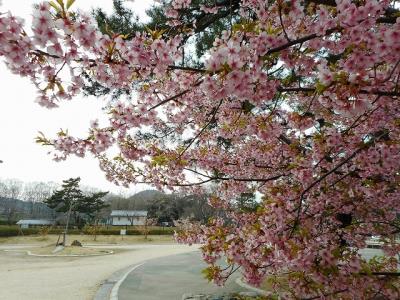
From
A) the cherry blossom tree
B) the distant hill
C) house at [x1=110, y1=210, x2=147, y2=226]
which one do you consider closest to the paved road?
the cherry blossom tree

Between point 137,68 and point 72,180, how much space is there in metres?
48.2

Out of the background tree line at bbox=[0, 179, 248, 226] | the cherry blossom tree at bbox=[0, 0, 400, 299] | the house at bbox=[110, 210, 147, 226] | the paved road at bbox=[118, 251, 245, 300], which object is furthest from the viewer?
the house at bbox=[110, 210, 147, 226]

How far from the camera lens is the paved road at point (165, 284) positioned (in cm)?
881

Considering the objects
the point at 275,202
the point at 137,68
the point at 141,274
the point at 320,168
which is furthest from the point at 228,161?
the point at 141,274

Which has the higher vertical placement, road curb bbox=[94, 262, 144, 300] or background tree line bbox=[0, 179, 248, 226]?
background tree line bbox=[0, 179, 248, 226]

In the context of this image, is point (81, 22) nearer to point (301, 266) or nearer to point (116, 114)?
point (116, 114)

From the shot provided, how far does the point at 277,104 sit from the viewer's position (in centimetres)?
429

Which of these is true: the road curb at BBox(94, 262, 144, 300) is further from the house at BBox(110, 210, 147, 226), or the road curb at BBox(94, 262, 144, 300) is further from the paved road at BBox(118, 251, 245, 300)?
the house at BBox(110, 210, 147, 226)

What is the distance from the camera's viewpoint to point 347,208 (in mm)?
4418

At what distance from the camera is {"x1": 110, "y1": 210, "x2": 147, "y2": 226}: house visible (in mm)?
62188

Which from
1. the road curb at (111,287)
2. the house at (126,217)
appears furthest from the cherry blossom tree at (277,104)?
the house at (126,217)

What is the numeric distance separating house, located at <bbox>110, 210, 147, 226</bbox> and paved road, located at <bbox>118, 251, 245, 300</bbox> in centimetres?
4948

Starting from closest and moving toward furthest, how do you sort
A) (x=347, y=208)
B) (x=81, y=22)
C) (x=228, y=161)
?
(x=81, y=22) < (x=347, y=208) < (x=228, y=161)

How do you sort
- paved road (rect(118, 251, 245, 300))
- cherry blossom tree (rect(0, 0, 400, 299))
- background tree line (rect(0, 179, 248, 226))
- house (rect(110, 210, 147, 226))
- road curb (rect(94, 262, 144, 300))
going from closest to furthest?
cherry blossom tree (rect(0, 0, 400, 299))
road curb (rect(94, 262, 144, 300))
paved road (rect(118, 251, 245, 300))
background tree line (rect(0, 179, 248, 226))
house (rect(110, 210, 147, 226))
